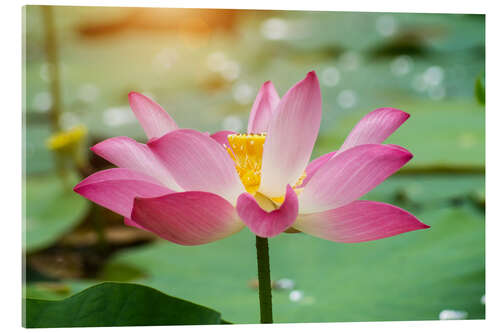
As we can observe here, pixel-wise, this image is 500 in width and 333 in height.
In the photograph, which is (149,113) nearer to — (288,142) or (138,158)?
(138,158)

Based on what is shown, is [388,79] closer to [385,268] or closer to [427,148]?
[427,148]

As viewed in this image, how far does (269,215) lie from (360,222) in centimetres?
10

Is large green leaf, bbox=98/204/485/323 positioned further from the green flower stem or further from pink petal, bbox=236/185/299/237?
pink petal, bbox=236/185/299/237

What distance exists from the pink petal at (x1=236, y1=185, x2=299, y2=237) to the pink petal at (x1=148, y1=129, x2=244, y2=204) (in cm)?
5

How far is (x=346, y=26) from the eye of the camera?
132 cm

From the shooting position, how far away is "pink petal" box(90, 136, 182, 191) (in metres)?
0.64

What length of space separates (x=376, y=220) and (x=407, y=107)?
905 mm

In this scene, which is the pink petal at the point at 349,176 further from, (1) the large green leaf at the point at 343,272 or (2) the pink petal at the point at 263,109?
(1) the large green leaf at the point at 343,272

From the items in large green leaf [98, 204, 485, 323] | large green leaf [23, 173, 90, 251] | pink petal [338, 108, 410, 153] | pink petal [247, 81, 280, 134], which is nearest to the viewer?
A: pink petal [338, 108, 410, 153]

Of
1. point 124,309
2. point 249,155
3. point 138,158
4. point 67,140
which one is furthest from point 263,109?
point 67,140

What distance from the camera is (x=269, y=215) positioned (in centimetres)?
55

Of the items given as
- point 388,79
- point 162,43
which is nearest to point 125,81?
Answer: point 162,43

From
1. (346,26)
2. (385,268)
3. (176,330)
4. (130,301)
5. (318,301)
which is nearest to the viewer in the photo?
(130,301)

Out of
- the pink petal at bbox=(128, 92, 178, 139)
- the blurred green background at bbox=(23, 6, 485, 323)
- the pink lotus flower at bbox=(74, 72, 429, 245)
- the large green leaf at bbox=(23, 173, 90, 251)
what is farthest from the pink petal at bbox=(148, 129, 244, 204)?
the large green leaf at bbox=(23, 173, 90, 251)
